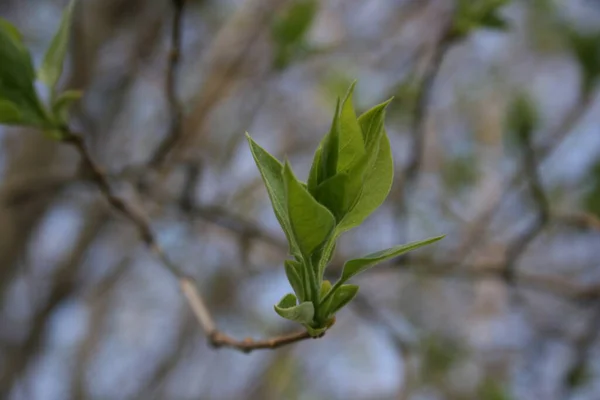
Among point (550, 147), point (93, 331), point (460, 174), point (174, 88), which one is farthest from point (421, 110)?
point (93, 331)

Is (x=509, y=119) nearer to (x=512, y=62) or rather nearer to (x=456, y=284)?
(x=512, y=62)

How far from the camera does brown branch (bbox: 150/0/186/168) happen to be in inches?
23.6

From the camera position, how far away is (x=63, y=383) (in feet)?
6.90

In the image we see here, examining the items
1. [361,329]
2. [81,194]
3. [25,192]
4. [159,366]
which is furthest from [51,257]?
[361,329]

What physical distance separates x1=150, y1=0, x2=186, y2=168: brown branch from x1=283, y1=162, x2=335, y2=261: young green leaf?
0.34 metres

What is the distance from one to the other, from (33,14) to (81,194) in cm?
71

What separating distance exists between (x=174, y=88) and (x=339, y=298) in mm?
453

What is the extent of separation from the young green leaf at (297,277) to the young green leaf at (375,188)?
3 cm

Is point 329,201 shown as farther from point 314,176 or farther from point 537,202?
point 537,202

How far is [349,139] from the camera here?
1.17 ft

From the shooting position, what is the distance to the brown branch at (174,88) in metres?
0.60

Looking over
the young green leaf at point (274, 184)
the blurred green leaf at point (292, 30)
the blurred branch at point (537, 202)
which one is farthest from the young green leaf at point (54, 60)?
the blurred branch at point (537, 202)

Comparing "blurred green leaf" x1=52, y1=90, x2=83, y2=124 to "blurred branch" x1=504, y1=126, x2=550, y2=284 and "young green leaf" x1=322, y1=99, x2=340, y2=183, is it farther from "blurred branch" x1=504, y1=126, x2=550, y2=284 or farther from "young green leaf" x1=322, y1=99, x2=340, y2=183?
"blurred branch" x1=504, y1=126, x2=550, y2=284

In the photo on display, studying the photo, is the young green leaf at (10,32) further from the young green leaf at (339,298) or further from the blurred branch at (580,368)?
the blurred branch at (580,368)
